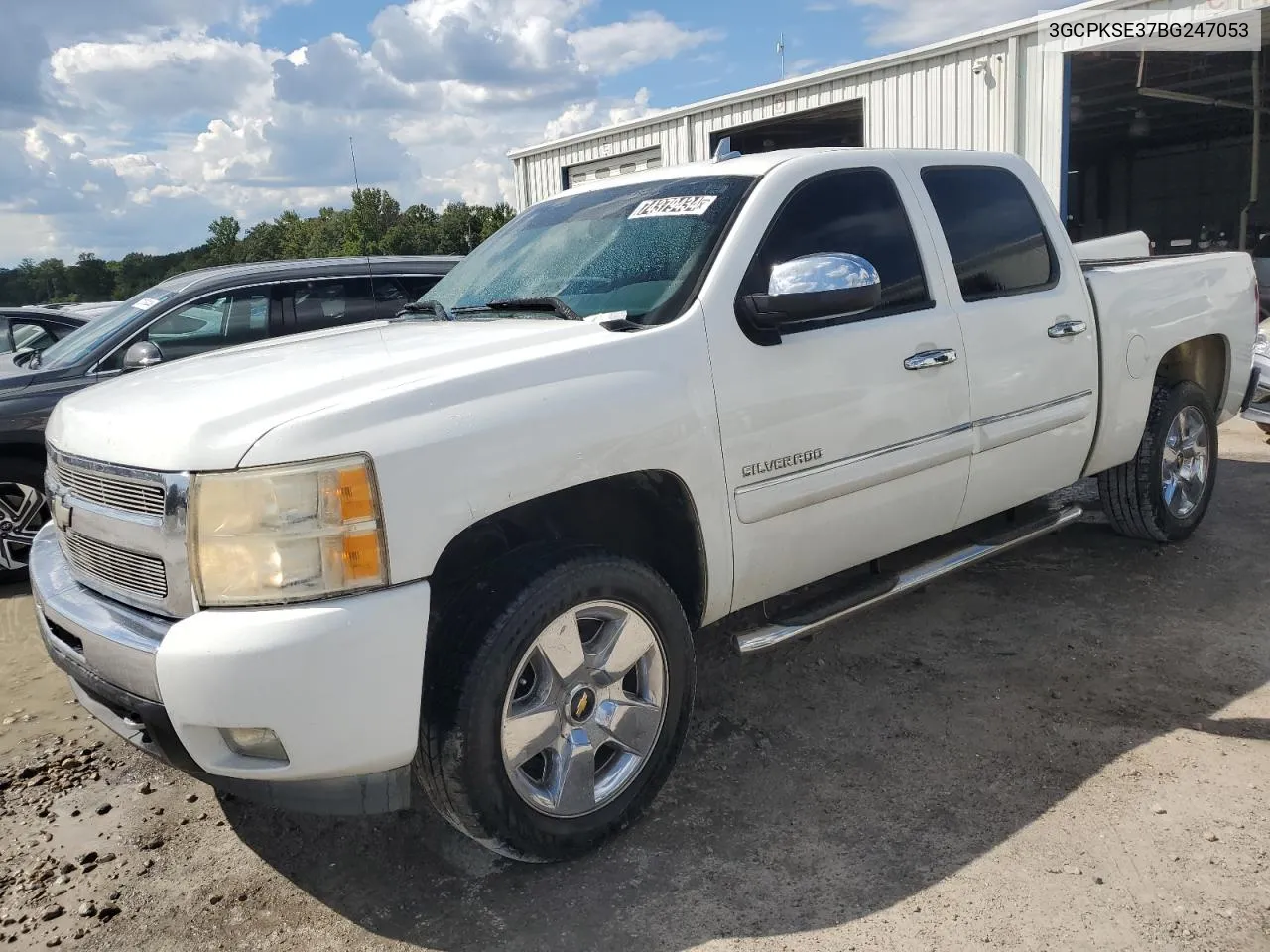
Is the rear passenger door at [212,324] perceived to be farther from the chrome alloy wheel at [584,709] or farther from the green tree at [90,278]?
the green tree at [90,278]

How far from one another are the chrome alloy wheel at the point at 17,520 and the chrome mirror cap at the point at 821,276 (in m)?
4.56

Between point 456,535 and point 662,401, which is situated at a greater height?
point 662,401

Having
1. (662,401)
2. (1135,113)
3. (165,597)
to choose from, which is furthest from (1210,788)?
(1135,113)

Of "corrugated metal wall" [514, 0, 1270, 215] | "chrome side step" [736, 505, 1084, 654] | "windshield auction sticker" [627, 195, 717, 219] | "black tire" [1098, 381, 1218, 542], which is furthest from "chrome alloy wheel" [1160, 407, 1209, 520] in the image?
"corrugated metal wall" [514, 0, 1270, 215]

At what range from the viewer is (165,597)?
8.13 ft

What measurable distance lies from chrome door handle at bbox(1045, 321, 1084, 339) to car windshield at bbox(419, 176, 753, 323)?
1531 millimetres

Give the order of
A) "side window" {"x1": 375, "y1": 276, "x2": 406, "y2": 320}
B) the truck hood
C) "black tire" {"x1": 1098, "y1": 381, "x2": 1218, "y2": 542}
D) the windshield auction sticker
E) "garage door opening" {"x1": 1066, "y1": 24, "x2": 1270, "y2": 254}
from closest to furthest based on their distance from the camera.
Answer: the truck hood < the windshield auction sticker < "black tire" {"x1": 1098, "y1": 381, "x2": 1218, "y2": 542} < "side window" {"x1": 375, "y1": 276, "x2": 406, "y2": 320} < "garage door opening" {"x1": 1066, "y1": 24, "x2": 1270, "y2": 254}

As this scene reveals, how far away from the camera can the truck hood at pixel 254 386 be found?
2.41m

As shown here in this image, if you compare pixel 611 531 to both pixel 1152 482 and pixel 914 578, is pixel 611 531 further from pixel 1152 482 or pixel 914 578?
pixel 1152 482

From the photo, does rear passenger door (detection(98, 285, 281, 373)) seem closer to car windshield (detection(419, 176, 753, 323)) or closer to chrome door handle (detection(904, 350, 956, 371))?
car windshield (detection(419, 176, 753, 323))

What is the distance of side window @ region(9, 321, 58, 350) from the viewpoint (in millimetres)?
7988

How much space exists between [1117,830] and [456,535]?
1.96 m

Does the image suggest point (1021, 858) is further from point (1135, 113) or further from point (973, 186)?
point (1135, 113)

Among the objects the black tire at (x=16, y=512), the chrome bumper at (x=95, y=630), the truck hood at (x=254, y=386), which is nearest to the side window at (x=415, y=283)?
the black tire at (x=16, y=512)
